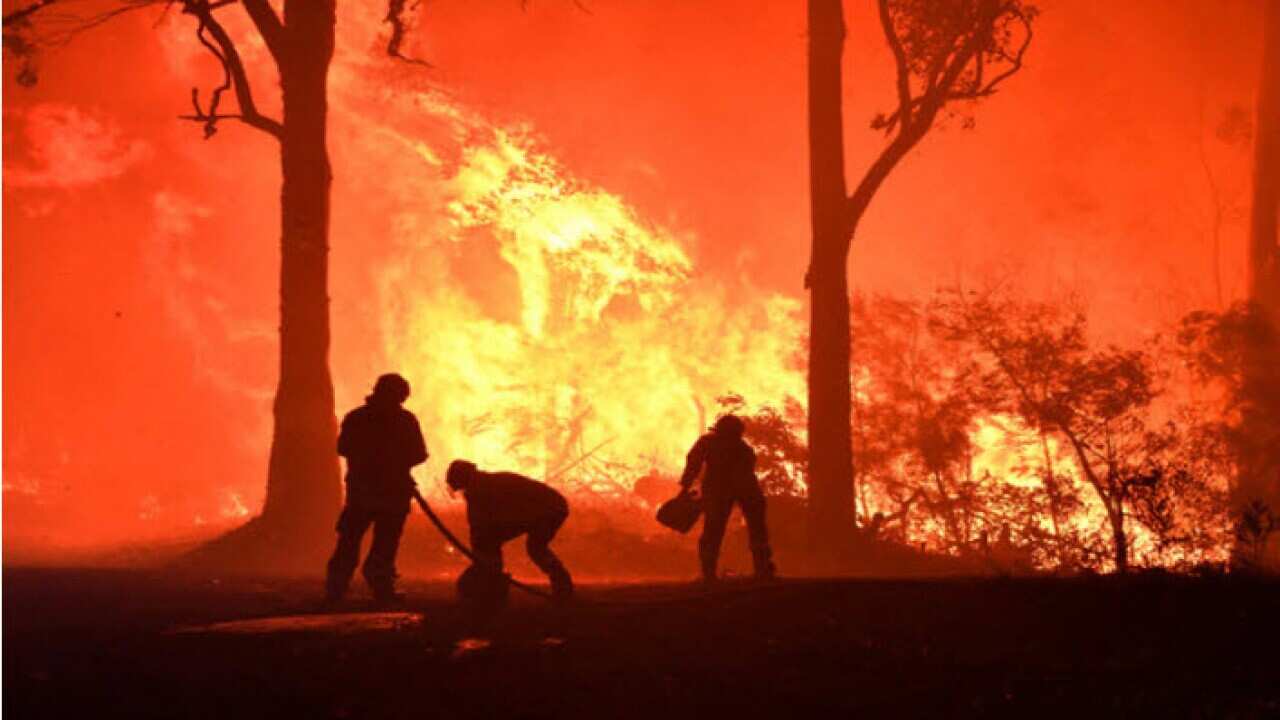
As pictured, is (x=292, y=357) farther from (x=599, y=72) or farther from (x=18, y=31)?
(x=599, y=72)

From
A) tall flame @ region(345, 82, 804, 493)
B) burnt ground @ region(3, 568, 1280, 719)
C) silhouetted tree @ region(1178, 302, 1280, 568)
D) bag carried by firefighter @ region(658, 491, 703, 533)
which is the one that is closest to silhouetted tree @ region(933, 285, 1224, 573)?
silhouetted tree @ region(1178, 302, 1280, 568)

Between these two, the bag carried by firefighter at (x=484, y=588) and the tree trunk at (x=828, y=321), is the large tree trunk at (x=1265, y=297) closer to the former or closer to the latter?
the tree trunk at (x=828, y=321)

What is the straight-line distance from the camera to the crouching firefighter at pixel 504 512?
33.8 ft

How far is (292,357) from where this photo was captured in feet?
63.7

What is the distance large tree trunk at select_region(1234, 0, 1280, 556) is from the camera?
80.1ft

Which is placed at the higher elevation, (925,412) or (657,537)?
(925,412)

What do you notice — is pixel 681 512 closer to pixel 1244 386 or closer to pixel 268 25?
pixel 268 25

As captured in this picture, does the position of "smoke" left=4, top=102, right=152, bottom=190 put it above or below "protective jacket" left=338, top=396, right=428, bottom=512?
above

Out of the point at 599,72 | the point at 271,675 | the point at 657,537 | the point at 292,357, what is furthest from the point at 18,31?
the point at 599,72

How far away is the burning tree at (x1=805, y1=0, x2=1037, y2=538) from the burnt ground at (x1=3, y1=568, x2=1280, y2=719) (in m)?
9.27

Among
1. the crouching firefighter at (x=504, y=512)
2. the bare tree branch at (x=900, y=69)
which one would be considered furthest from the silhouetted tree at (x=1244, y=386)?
the crouching firefighter at (x=504, y=512)

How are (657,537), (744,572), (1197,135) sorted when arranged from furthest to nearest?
1. (1197,135)
2. (657,537)
3. (744,572)

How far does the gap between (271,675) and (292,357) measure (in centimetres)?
1199

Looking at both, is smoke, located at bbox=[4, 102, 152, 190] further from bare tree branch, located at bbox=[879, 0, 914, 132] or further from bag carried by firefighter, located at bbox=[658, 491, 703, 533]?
bag carried by firefighter, located at bbox=[658, 491, 703, 533]
